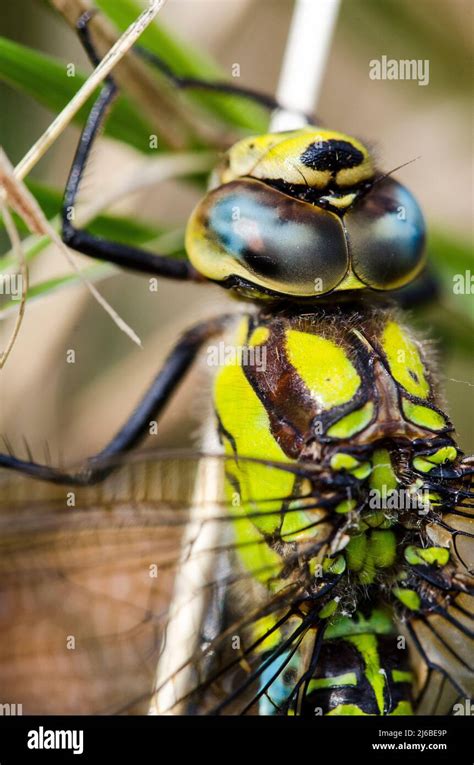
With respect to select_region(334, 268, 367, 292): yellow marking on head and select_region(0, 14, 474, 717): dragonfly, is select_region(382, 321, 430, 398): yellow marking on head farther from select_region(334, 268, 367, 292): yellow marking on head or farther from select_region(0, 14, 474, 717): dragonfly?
select_region(334, 268, 367, 292): yellow marking on head

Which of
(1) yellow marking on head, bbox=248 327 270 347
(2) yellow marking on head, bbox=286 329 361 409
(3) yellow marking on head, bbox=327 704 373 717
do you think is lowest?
(3) yellow marking on head, bbox=327 704 373 717

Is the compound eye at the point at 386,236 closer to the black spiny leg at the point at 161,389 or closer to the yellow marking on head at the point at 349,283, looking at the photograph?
the yellow marking on head at the point at 349,283

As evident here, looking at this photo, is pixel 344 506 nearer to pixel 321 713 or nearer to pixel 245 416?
pixel 245 416

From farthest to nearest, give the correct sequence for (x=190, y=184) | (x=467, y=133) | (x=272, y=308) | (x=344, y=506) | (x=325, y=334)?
(x=467, y=133) < (x=190, y=184) < (x=272, y=308) < (x=325, y=334) < (x=344, y=506)

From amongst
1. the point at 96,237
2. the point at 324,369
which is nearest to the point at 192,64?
the point at 96,237

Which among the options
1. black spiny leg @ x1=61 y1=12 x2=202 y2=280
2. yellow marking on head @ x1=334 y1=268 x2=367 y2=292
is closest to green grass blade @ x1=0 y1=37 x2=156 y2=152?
black spiny leg @ x1=61 y1=12 x2=202 y2=280
